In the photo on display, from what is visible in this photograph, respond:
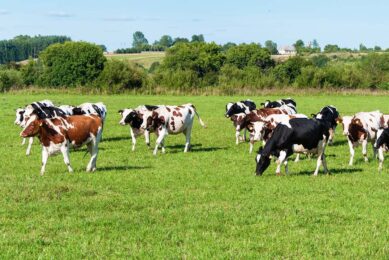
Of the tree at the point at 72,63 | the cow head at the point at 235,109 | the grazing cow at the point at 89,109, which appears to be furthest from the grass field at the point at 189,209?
the tree at the point at 72,63

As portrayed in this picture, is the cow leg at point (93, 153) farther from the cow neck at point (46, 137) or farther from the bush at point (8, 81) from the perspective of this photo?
the bush at point (8, 81)

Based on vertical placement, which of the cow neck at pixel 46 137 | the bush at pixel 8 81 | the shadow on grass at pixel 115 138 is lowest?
the bush at pixel 8 81

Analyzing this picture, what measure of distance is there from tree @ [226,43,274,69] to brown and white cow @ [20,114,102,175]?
9499cm

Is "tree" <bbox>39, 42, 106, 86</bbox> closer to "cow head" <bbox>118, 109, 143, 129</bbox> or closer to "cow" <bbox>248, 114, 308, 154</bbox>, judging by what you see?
"cow head" <bbox>118, 109, 143, 129</bbox>

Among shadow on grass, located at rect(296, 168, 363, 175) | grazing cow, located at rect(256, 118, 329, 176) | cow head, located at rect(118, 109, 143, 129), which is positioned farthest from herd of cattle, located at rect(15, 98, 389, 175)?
cow head, located at rect(118, 109, 143, 129)

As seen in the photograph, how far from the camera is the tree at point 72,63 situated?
88.8 metres

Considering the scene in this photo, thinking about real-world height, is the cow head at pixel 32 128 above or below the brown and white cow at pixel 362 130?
above

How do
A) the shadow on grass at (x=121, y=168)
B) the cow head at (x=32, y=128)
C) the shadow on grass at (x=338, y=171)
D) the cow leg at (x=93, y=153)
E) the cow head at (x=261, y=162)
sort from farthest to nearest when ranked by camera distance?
the shadow on grass at (x=121, y=168), the shadow on grass at (x=338, y=171), the cow leg at (x=93, y=153), the cow head at (x=261, y=162), the cow head at (x=32, y=128)

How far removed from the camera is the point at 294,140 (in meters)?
15.7

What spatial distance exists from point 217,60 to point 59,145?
96736mm

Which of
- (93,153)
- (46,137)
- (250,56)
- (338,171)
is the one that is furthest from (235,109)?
(250,56)

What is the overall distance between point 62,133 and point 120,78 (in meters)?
58.2

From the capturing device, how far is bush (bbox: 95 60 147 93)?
7231 cm

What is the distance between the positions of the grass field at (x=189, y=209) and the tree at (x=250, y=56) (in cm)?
9189
